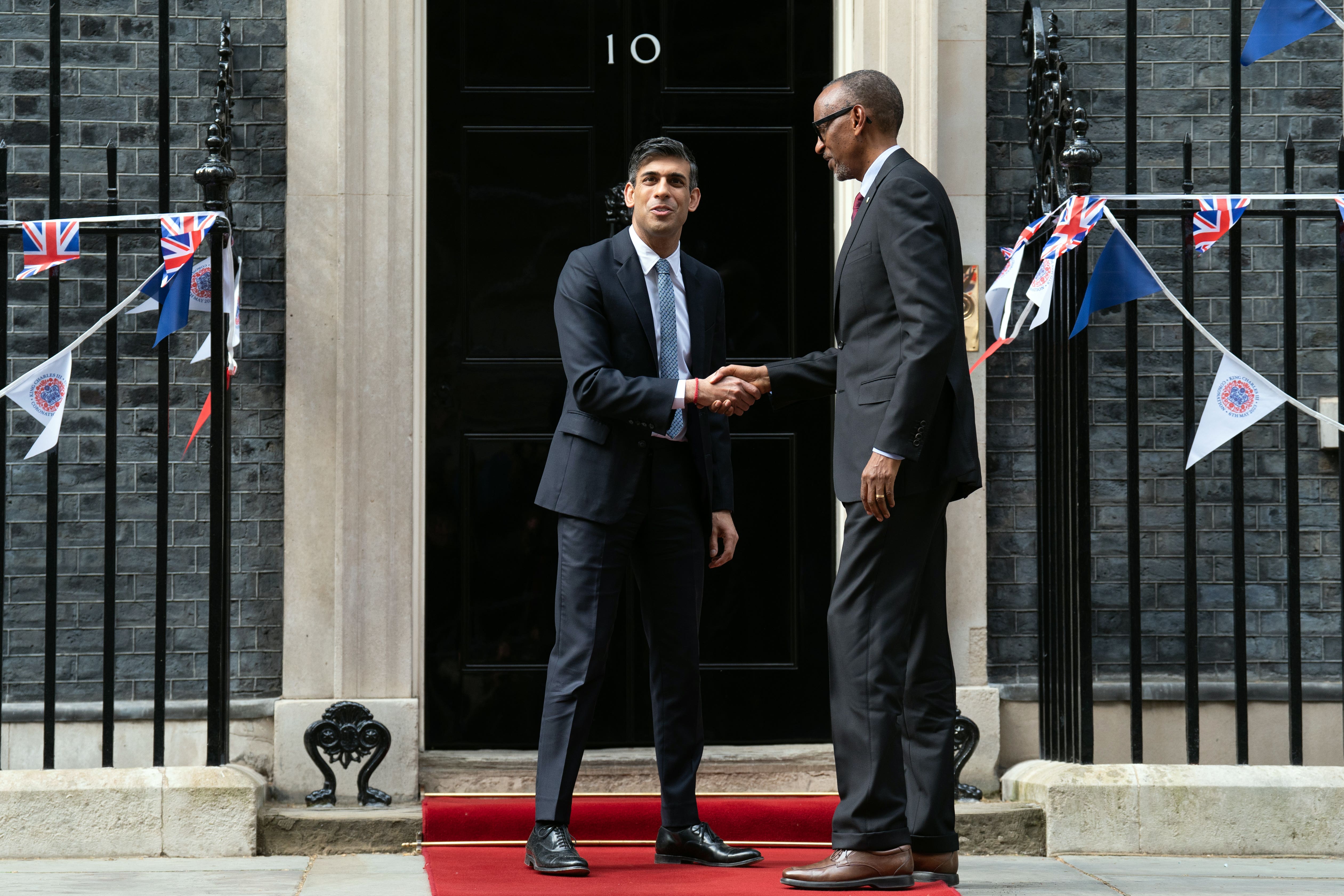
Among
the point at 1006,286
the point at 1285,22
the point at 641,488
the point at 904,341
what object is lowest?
the point at 641,488

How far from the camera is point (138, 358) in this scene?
5027mm

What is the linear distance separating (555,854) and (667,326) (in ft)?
5.03

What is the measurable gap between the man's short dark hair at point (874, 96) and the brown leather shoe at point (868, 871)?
1.88 m

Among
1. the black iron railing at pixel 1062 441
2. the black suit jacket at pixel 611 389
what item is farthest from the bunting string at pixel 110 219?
the black iron railing at pixel 1062 441

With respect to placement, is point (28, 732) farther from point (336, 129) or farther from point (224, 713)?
point (336, 129)

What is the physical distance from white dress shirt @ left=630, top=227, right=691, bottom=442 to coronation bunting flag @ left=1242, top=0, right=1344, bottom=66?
6.70 ft

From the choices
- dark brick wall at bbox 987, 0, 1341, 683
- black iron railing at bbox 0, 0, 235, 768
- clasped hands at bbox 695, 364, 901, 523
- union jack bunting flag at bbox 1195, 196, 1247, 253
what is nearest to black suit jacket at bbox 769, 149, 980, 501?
clasped hands at bbox 695, 364, 901, 523

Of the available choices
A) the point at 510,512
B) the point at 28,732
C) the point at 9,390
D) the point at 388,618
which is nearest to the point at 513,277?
the point at 510,512

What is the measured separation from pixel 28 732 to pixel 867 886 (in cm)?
301

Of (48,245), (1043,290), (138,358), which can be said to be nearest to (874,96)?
(1043,290)

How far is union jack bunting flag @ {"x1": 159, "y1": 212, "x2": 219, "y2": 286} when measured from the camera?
14.9 ft

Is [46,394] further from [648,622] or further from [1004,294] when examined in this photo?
[1004,294]

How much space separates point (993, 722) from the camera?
16.4 ft

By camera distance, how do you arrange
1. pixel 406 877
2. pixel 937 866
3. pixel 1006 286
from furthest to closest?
pixel 1006 286 → pixel 406 877 → pixel 937 866
